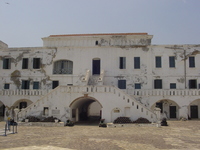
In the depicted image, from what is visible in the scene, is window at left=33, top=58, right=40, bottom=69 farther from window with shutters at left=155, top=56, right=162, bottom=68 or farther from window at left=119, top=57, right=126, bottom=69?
window with shutters at left=155, top=56, right=162, bottom=68

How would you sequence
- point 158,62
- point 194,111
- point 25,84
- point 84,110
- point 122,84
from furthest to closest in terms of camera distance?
point 84,110
point 25,84
point 158,62
point 122,84
point 194,111

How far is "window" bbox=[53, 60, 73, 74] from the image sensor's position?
96.2 feet

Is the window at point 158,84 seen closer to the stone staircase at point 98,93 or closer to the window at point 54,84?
the stone staircase at point 98,93

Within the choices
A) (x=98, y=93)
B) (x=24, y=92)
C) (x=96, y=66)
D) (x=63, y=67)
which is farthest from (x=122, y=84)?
(x=24, y=92)

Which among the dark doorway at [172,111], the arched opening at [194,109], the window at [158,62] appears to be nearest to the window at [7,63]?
the window at [158,62]

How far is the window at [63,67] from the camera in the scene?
29.3 metres

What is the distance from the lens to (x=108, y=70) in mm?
28172

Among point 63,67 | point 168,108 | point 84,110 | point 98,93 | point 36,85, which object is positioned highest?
point 63,67

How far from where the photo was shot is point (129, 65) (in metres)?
28.1

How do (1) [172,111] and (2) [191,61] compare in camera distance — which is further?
(2) [191,61]

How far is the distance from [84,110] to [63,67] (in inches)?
268

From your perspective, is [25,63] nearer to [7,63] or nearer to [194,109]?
[7,63]

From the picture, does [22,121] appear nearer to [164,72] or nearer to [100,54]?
[100,54]

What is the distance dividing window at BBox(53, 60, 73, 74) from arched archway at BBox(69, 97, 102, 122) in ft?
15.6
